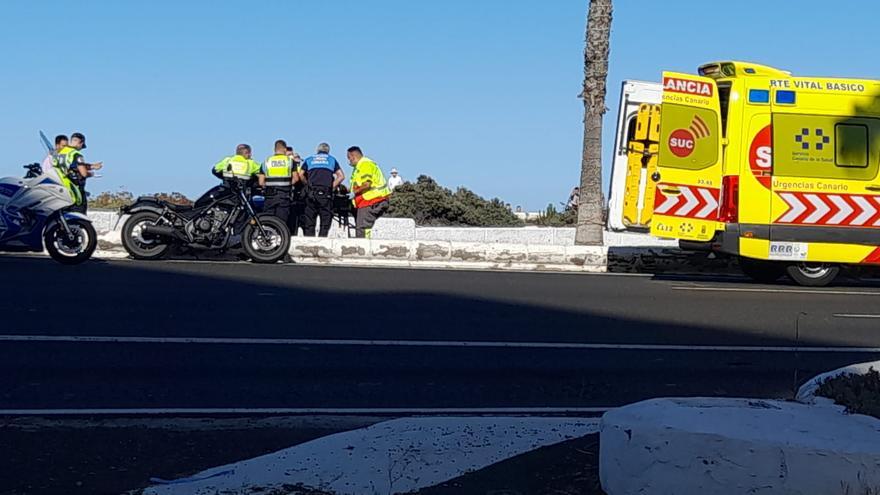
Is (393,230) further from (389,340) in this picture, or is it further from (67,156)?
(389,340)

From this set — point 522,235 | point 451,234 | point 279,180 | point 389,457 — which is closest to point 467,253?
point 279,180

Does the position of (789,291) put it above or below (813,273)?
below

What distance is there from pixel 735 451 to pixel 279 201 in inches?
567

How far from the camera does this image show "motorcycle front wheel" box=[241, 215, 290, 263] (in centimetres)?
1580

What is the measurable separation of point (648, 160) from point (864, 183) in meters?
2.78

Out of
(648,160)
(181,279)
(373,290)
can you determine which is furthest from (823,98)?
(181,279)

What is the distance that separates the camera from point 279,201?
1823 centimetres

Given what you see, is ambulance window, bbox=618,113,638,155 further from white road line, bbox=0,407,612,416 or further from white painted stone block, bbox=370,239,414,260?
white road line, bbox=0,407,612,416

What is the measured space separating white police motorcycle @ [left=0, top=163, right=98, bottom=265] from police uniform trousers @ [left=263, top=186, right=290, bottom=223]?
3991 millimetres

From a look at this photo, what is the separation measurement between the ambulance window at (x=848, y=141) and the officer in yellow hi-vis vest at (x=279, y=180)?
27.3 ft

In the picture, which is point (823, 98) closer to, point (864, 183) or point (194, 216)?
point (864, 183)

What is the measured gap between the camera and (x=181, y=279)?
43.1ft

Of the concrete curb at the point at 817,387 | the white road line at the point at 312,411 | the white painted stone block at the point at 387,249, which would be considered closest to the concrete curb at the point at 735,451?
the concrete curb at the point at 817,387

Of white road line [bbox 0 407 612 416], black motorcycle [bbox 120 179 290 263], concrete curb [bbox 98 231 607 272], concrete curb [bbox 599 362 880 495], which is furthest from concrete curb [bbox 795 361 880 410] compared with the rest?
concrete curb [bbox 98 231 607 272]
